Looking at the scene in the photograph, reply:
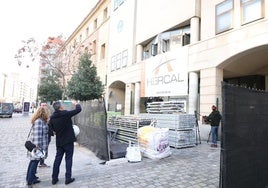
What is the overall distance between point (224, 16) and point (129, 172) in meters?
→ 9.88

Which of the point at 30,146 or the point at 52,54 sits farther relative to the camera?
the point at 52,54

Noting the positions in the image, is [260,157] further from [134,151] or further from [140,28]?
[140,28]

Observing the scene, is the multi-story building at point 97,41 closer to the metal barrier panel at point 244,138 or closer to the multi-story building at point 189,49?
the multi-story building at point 189,49

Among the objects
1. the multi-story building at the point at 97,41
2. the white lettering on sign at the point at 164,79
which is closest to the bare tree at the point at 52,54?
the multi-story building at the point at 97,41

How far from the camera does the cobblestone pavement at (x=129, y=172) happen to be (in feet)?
16.3

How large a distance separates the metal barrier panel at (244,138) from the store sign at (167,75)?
9671mm

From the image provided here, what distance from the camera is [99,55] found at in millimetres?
28875

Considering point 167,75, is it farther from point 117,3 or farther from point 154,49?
point 117,3

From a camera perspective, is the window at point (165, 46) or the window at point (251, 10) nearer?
the window at point (251, 10)

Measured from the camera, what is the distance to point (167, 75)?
50.2 feet

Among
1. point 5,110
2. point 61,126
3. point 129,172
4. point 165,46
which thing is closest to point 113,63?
point 165,46

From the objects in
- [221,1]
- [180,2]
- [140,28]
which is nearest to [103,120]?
[221,1]

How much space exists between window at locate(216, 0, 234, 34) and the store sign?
254cm

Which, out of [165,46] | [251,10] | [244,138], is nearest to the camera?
[244,138]
